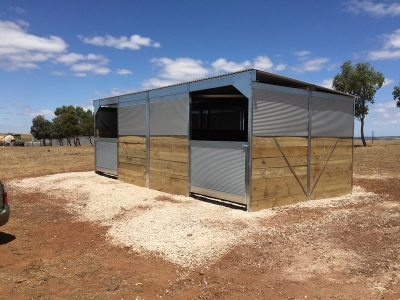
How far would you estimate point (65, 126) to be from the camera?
165 ft

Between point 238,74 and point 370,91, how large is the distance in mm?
35874

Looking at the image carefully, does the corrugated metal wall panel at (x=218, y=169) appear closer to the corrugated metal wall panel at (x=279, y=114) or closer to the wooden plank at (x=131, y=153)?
the corrugated metal wall panel at (x=279, y=114)

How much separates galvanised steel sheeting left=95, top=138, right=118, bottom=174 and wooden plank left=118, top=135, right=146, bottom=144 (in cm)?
69

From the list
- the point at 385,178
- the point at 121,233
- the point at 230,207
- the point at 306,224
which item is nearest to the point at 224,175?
the point at 230,207

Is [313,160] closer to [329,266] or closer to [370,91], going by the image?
[329,266]

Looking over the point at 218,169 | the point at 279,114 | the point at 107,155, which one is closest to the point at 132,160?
the point at 107,155

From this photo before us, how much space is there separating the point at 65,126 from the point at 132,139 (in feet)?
142

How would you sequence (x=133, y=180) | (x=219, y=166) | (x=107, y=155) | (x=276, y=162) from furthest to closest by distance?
(x=107, y=155) → (x=133, y=180) → (x=219, y=166) → (x=276, y=162)

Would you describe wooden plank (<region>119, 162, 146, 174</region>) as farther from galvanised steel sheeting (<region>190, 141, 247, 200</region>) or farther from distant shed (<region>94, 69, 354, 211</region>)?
galvanised steel sheeting (<region>190, 141, 247, 200</region>)

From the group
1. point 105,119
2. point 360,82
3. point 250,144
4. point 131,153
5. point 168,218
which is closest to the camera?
point 168,218

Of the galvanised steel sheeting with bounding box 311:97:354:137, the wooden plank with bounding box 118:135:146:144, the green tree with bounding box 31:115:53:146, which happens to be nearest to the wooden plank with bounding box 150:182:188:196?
the wooden plank with bounding box 118:135:146:144

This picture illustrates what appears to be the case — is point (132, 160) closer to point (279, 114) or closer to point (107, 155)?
point (107, 155)

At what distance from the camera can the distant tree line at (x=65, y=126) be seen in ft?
167

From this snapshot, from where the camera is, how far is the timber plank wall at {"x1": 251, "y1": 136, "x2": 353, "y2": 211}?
765 centimetres
